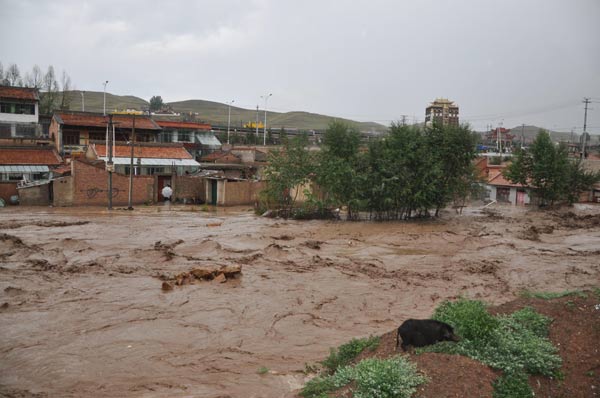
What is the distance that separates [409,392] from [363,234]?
64.8 feet

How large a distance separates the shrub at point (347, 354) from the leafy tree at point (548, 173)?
32.0 m

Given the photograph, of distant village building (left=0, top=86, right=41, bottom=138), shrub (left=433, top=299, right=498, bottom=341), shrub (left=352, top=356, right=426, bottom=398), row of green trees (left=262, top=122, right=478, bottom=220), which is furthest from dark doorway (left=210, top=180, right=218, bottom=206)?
shrub (left=352, top=356, right=426, bottom=398)

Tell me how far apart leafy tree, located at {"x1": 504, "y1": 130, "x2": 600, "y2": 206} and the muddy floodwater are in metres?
8.60

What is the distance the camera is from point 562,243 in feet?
76.2

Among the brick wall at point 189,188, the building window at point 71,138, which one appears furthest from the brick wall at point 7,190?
the building window at point 71,138

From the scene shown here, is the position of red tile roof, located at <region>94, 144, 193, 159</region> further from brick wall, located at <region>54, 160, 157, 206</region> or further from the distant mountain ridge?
the distant mountain ridge

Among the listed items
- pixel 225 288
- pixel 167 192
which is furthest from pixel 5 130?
pixel 225 288

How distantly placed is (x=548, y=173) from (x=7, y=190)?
37.1m

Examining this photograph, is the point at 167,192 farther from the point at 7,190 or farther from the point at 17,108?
the point at 17,108

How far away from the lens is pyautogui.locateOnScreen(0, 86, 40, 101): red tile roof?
45562 mm

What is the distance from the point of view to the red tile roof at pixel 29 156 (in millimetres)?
35438

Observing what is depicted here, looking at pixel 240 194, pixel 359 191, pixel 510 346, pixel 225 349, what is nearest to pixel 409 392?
pixel 510 346

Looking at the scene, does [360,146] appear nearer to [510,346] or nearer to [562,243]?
[562,243]

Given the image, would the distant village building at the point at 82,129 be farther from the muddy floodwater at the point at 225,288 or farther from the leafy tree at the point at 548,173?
the leafy tree at the point at 548,173
